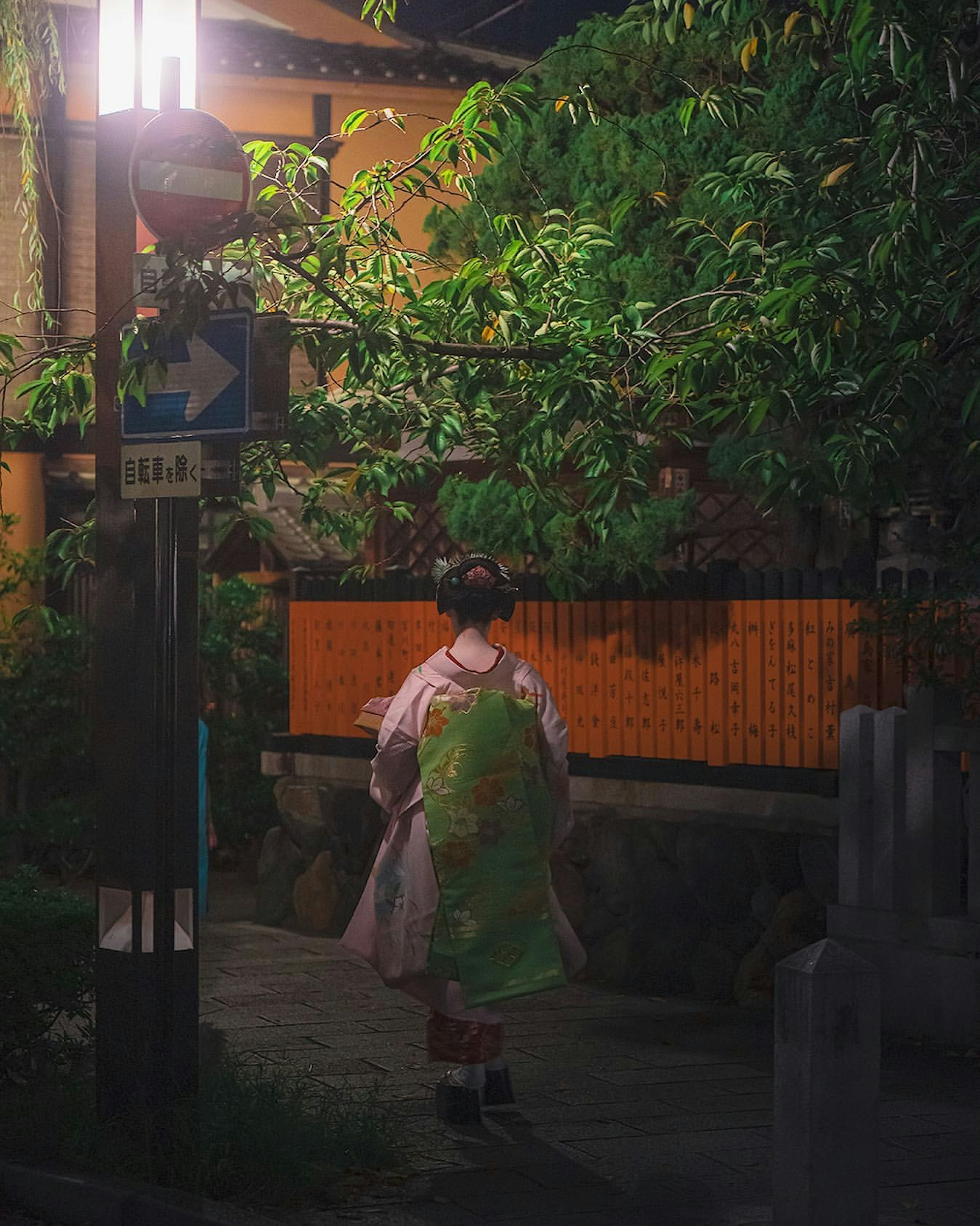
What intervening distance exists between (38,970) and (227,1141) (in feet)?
4.54

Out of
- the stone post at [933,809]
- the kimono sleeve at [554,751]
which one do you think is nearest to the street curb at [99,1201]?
the kimono sleeve at [554,751]

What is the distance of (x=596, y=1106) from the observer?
24.2ft

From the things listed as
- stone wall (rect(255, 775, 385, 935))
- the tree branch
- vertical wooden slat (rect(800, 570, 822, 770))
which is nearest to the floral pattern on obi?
the tree branch

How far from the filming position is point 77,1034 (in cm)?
869

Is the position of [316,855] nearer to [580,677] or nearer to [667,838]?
[580,677]

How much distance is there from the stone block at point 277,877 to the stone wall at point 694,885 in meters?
2.52

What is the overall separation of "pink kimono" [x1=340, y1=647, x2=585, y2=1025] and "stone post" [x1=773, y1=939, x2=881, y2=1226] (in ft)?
7.25

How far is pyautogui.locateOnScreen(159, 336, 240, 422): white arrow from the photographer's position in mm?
6273

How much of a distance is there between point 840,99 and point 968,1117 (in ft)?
15.8

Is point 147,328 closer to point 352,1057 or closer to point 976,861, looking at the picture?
point 352,1057

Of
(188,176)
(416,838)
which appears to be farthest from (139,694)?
(188,176)

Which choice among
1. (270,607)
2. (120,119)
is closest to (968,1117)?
(120,119)

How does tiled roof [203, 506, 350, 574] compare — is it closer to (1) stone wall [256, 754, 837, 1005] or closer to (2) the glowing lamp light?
(1) stone wall [256, 754, 837, 1005]

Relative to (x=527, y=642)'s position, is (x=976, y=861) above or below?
below
